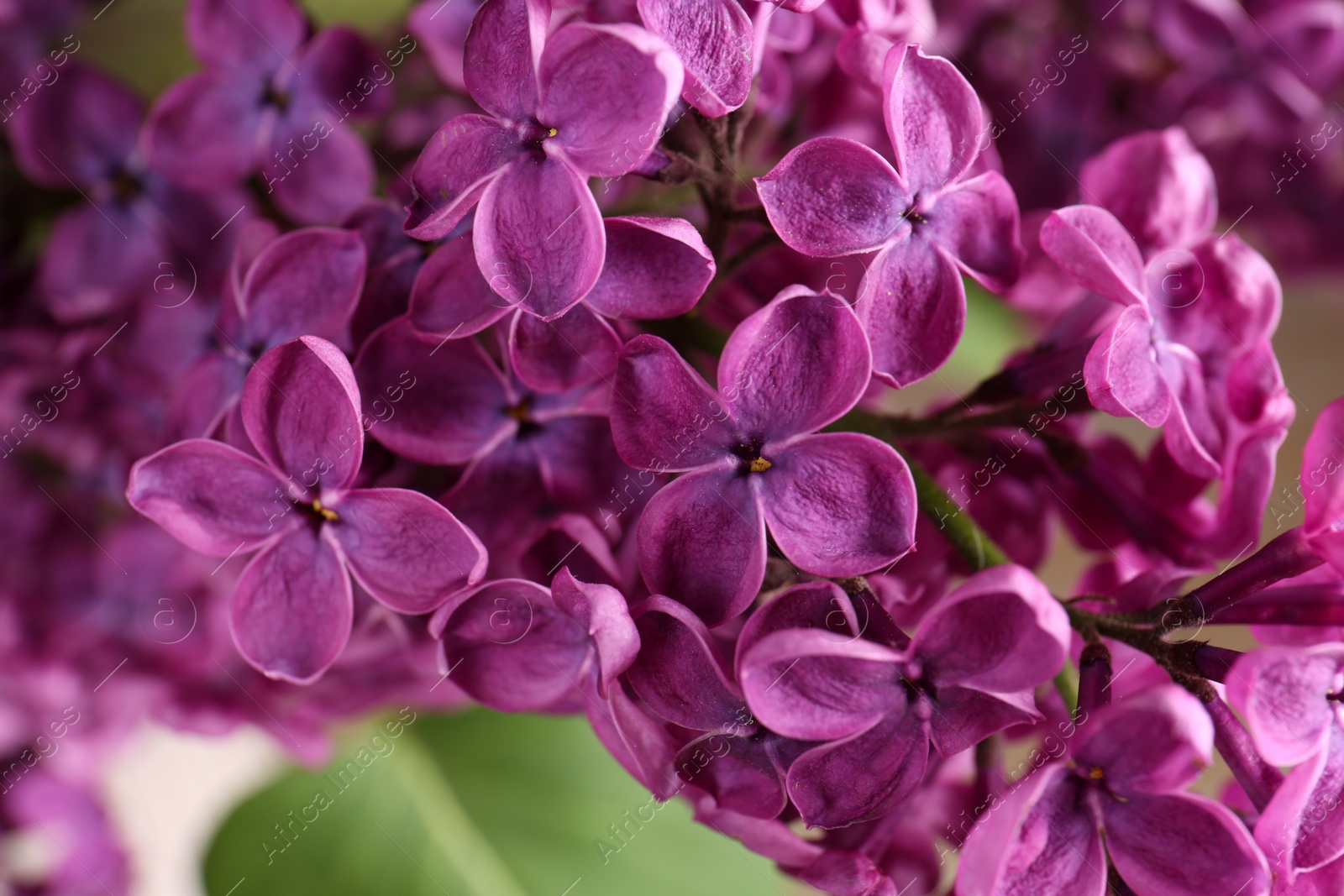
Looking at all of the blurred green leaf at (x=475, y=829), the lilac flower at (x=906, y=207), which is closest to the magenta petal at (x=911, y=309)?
the lilac flower at (x=906, y=207)

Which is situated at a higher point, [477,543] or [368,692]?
[477,543]

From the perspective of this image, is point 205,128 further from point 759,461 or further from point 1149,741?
point 1149,741

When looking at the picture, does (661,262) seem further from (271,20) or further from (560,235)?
(271,20)

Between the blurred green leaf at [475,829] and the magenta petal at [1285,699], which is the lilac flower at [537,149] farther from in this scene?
the blurred green leaf at [475,829]

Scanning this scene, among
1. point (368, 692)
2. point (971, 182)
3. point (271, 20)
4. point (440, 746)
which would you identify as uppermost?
point (271, 20)

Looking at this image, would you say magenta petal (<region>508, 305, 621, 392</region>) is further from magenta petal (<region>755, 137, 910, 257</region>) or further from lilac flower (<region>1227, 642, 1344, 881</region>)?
lilac flower (<region>1227, 642, 1344, 881</region>)

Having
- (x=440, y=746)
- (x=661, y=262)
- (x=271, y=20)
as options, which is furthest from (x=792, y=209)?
(x=440, y=746)

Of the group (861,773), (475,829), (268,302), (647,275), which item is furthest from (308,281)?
(475,829)

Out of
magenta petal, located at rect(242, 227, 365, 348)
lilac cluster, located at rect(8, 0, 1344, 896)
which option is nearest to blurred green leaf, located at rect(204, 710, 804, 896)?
lilac cluster, located at rect(8, 0, 1344, 896)
